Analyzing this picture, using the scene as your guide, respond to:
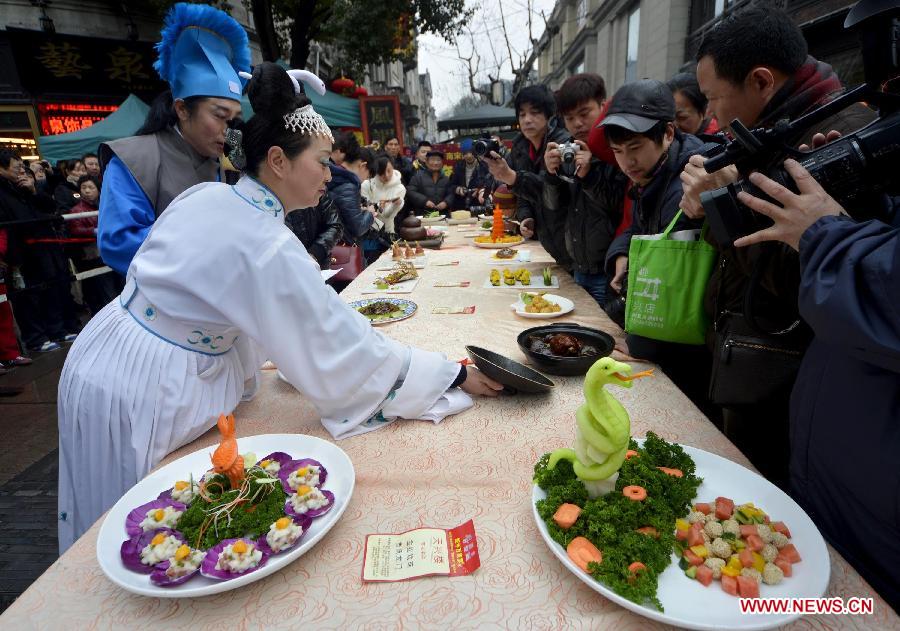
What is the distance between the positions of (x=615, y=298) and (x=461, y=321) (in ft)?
3.09

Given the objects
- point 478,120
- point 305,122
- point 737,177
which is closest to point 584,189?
point 737,177

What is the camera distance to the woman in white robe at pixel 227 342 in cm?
147

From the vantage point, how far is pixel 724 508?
1.01 metres

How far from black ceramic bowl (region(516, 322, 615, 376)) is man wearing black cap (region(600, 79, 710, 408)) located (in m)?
0.13

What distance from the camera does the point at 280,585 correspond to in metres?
0.94

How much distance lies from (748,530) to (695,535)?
106 mm

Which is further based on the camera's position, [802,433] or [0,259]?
[0,259]

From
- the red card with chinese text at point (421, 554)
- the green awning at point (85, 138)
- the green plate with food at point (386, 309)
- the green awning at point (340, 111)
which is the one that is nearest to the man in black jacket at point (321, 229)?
the green plate with food at point (386, 309)

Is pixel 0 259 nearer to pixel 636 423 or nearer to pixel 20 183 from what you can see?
pixel 20 183

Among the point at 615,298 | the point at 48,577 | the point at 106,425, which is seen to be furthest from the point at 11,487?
the point at 615,298

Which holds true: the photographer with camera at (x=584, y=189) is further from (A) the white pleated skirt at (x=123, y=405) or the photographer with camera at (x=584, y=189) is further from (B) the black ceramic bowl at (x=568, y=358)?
(A) the white pleated skirt at (x=123, y=405)

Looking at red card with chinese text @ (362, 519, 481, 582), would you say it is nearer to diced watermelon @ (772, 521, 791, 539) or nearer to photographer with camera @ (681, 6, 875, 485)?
diced watermelon @ (772, 521, 791, 539)

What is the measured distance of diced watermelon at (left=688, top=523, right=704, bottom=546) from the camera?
0.94m

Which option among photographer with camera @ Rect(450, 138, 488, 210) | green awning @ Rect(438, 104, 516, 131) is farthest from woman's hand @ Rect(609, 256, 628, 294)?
green awning @ Rect(438, 104, 516, 131)
